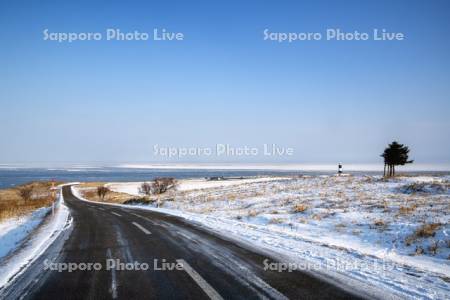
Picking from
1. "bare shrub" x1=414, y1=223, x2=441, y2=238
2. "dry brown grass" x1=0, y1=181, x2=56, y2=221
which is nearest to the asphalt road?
"bare shrub" x1=414, y1=223, x2=441, y2=238

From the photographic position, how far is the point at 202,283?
582 centimetres

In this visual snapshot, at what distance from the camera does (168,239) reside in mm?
10570

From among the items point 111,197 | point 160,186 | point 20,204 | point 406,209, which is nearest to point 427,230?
point 406,209

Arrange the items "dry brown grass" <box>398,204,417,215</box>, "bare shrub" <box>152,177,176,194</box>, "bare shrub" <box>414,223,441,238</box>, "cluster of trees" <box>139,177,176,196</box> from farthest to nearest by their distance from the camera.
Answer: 1. "bare shrub" <box>152,177,176,194</box>
2. "cluster of trees" <box>139,177,176,196</box>
3. "dry brown grass" <box>398,204,417,215</box>
4. "bare shrub" <box>414,223,441,238</box>

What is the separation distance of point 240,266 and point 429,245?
607 cm

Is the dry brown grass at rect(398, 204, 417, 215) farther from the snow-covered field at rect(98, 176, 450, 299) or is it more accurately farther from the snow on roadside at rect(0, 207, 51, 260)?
the snow on roadside at rect(0, 207, 51, 260)

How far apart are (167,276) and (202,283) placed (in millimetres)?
922

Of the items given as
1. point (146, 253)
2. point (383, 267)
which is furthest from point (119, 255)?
point (383, 267)

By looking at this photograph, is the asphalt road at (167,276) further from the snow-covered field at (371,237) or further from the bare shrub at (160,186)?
the bare shrub at (160,186)

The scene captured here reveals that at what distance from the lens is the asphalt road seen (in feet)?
17.6

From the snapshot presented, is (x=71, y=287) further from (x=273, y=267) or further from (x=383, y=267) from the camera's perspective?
(x=383, y=267)

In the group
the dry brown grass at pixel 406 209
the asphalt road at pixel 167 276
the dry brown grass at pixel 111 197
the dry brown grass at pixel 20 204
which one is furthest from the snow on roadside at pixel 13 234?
the dry brown grass at pixel 111 197

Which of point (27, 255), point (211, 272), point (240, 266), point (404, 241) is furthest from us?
point (404, 241)

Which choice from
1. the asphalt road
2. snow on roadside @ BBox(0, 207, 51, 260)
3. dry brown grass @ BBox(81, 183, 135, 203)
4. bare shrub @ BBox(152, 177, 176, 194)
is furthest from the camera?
bare shrub @ BBox(152, 177, 176, 194)
